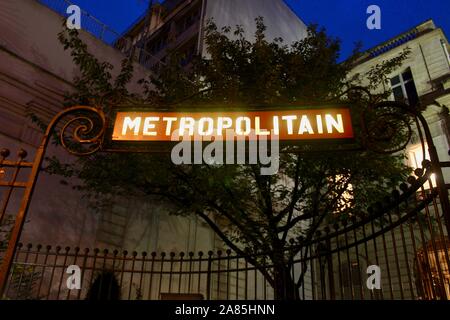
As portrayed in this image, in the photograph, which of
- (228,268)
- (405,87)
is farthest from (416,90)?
(228,268)

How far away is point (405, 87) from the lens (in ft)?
63.4

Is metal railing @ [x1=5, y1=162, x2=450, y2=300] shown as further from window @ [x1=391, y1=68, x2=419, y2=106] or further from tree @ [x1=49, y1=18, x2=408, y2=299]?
window @ [x1=391, y1=68, x2=419, y2=106]

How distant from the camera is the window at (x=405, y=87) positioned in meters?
18.8

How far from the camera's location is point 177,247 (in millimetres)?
13992

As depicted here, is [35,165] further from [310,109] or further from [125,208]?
[125,208]

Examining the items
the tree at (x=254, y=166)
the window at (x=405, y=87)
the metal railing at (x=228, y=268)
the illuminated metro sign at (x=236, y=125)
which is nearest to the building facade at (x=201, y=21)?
the tree at (x=254, y=166)

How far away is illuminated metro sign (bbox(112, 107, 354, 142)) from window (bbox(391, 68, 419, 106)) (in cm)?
1683

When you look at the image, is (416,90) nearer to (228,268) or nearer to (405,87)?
(405,87)

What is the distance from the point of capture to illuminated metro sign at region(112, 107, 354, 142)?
4.09m

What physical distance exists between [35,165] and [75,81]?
890 cm

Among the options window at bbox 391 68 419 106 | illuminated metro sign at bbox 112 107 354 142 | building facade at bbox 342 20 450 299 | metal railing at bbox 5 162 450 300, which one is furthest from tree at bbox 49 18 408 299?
window at bbox 391 68 419 106

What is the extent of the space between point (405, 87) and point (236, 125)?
18.3 m

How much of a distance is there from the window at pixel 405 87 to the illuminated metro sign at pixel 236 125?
16.8 meters
